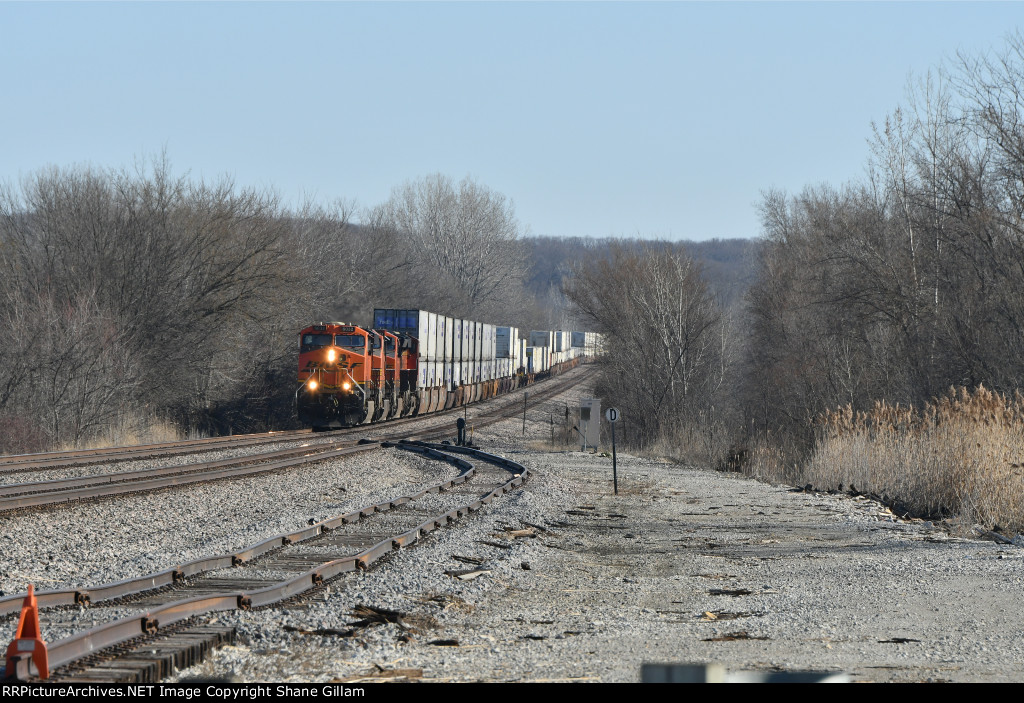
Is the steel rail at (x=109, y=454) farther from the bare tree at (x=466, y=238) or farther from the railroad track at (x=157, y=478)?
the bare tree at (x=466, y=238)

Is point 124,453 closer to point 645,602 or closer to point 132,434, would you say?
point 132,434

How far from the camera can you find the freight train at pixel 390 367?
110 feet

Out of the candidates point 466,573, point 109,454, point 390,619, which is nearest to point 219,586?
point 390,619

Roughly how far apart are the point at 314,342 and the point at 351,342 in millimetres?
1366

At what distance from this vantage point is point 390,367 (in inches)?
1513

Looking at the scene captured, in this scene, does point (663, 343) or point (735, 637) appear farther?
point (663, 343)

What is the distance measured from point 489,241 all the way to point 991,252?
69548 mm

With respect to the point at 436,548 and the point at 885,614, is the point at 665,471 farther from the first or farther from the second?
the point at 885,614

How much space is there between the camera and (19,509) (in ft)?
43.1

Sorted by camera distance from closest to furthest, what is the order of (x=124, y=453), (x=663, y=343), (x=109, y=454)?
(x=109, y=454)
(x=124, y=453)
(x=663, y=343)

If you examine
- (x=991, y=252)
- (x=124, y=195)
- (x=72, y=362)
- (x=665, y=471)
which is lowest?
(x=665, y=471)

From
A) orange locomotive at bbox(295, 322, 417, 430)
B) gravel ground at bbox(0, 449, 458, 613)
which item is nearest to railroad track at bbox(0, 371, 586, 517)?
gravel ground at bbox(0, 449, 458, 613)

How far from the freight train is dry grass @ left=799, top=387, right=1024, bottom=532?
1791 cm
